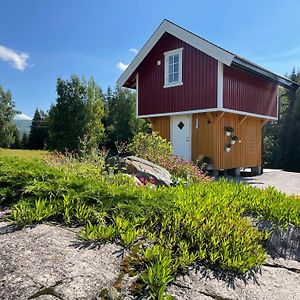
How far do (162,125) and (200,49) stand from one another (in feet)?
12.4

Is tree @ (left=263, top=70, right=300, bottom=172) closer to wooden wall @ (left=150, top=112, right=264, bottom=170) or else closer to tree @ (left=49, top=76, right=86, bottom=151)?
wooden wall @ (left=150, top=112, right=264, bottom=170)

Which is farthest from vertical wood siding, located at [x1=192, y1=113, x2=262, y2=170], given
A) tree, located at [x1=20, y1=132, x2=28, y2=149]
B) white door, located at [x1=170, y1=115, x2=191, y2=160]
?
tree, located at [x1=20, y1=132, x2=28, y2=149]

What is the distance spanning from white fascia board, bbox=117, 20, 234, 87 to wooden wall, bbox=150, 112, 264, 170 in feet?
7.17

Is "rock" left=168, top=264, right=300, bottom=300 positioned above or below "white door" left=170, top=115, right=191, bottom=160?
below

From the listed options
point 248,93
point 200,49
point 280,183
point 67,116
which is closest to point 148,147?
point 200,49

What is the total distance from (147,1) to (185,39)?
3705 mm

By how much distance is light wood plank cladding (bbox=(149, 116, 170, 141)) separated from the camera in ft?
43.8

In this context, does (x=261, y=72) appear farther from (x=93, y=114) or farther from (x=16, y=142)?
(x=16, y=142)

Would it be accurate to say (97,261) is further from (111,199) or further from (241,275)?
(241,275)

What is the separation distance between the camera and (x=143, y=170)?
19.4ft

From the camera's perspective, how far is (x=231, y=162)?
41.5 ft

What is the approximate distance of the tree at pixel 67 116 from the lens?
23656mm

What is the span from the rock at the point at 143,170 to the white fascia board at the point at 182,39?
5874mm

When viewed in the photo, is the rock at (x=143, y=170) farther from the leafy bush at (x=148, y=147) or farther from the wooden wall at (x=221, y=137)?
the wooden wall at (x=221, y=137)
